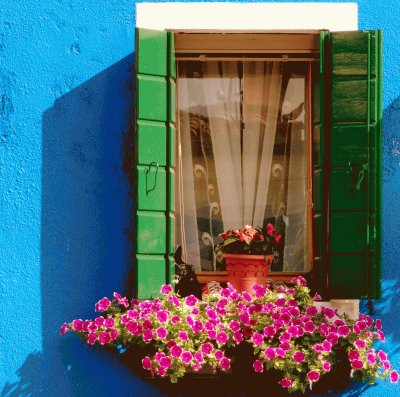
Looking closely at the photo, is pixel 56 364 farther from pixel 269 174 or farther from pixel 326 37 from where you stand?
pixel 326 37

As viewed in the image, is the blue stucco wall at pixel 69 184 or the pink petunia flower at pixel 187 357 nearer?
the pink petunia flower at pixel 187 357

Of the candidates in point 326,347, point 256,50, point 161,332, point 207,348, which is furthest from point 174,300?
point 256,50

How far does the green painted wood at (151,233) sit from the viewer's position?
16.2 ft

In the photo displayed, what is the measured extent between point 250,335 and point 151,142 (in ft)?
3.88

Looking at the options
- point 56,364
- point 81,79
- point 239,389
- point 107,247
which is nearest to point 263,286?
point 239,389

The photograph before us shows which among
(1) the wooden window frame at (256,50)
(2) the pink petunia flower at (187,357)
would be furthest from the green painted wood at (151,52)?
(2) the pink petunia flower at (187,357)

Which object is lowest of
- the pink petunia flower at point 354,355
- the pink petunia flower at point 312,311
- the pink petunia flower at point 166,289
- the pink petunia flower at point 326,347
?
the pink petunia flower at point 354,355

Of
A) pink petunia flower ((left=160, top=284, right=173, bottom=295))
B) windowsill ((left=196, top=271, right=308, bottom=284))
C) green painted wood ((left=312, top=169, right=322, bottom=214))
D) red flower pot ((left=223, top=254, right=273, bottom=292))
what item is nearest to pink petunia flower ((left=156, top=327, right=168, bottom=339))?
pink petunia flower ((left=160, top=284, right=173, bottom=295))

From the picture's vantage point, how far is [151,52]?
5.00 meters

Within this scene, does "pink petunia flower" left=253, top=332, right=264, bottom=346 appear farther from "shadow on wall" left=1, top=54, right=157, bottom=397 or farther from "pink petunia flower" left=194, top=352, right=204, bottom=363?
"shadow on wall" left=1, top=54, right=157, bottom=397

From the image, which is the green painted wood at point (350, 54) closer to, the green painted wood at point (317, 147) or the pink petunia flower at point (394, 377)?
the green painted wood at point (317, 147)

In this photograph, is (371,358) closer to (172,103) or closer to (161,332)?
(161,332)

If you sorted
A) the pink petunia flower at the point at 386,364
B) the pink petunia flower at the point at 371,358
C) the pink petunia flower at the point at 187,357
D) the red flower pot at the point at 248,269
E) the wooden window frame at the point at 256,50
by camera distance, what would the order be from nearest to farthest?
the pink petunia flower at the point at 187,357 < the pink petunia flower at the point at 371,358 < the pink petunia flower at the point at 386,364 < the red flower pot at the point at 248,269 < the wooden window frame at the point at 256,50

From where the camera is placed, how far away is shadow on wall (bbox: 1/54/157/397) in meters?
5.05
